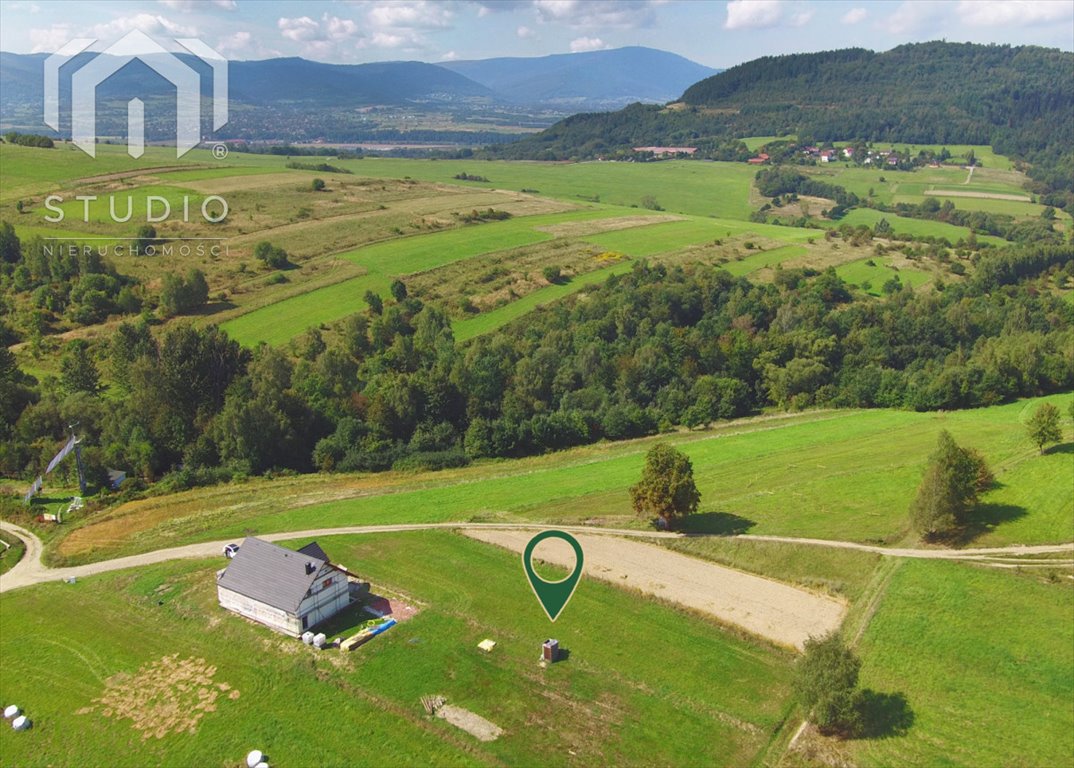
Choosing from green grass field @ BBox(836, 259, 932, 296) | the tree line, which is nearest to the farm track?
the tree line

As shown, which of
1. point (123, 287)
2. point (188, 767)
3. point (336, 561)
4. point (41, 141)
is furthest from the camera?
point (41, 141)

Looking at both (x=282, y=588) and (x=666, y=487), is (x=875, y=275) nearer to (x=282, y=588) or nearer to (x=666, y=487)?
(x=666, y=487)

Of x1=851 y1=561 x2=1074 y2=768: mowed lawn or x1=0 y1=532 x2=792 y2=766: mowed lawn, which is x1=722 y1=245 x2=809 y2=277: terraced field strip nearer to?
x1=851 y1=561 x2=1074 y2=768: mowed lawn

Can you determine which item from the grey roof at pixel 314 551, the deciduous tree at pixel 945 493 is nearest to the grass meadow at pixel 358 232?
Result: the grey roof at pixel 314 551

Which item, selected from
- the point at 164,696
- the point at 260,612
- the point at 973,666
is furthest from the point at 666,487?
the point at 164,696

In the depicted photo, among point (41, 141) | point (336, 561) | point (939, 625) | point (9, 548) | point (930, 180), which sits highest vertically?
point (930, 180)

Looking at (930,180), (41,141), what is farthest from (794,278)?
(41,141)

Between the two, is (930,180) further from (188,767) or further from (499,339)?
(188,767)
